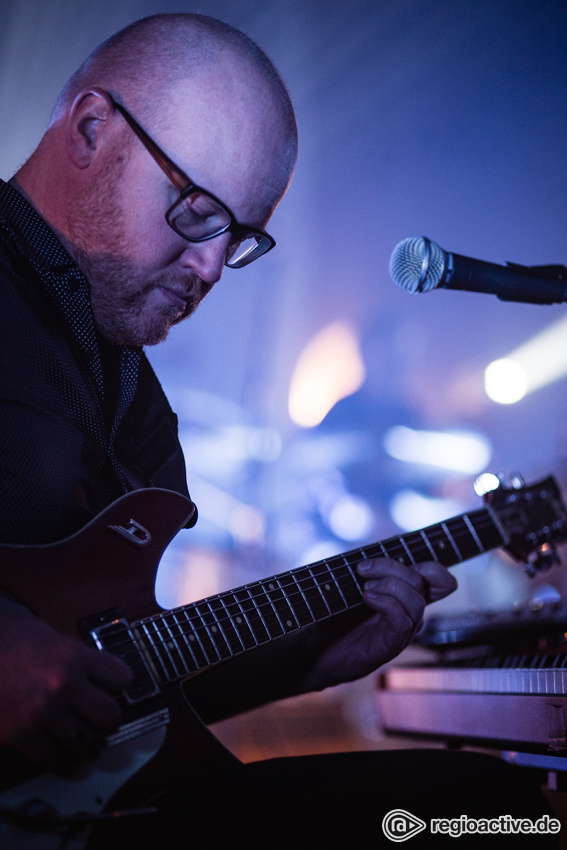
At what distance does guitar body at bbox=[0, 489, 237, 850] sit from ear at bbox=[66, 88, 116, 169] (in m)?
0.83

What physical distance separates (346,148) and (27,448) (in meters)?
2.62

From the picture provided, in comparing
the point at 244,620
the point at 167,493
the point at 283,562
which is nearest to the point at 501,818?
the point at 244,620

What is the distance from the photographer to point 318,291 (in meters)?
3.52

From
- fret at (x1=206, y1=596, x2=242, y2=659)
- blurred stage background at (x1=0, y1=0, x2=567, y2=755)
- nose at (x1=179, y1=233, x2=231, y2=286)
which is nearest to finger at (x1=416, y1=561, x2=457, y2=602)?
fret at (x1=206, y1=596, x2=242, y2=659)

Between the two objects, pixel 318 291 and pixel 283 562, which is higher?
pixel 318 291

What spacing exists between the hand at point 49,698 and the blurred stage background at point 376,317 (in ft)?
7.11

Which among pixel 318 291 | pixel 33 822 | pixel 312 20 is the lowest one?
pixel 33 822

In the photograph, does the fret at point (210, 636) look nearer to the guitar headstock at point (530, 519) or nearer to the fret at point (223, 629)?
the fret at point (223, 629)

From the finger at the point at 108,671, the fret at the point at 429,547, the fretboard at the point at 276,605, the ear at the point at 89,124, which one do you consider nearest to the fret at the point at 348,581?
the fretboard at the point at 276,605

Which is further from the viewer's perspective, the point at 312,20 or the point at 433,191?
the point at 433,191

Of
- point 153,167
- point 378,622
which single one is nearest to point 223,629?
point 378,622

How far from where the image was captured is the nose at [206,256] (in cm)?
139

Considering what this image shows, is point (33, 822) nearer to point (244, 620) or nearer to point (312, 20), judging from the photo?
point (244, 620)

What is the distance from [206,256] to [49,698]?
1.00m
